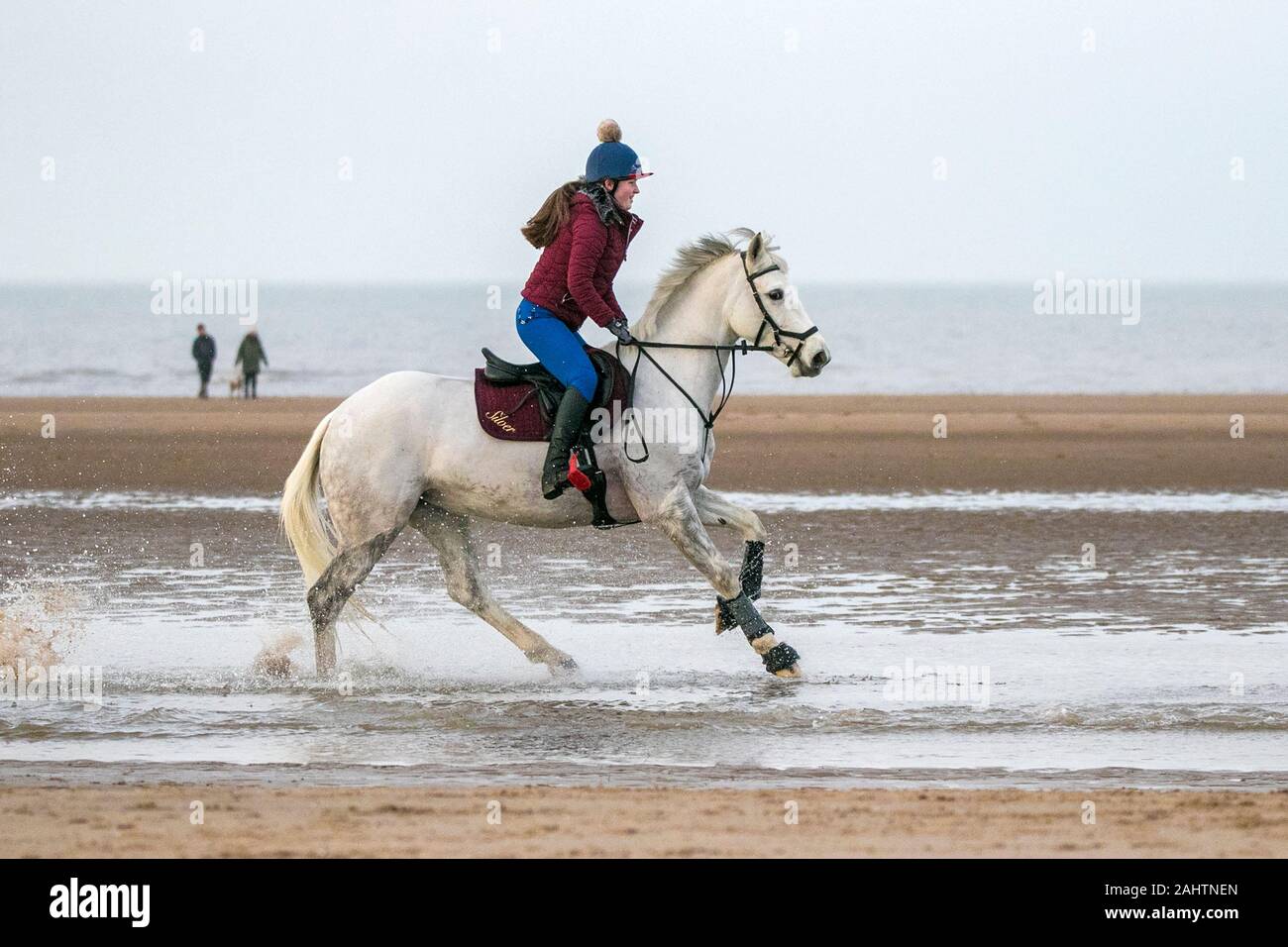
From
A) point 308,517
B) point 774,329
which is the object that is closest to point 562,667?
point 308,517

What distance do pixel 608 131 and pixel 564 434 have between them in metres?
1.58

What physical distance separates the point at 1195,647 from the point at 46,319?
11155cm

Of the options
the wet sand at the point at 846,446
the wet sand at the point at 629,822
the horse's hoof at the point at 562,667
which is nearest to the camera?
the wet sand at the point at 629,822

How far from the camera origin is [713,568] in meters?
9.84

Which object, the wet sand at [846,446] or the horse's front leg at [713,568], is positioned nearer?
the horse's front leg at [713,568]

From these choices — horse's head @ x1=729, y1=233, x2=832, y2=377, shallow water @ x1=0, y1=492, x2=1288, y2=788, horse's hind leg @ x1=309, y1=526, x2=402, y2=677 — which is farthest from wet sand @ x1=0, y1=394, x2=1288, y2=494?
horse's head @ x1=729, y1=233, x2=832, y2=377

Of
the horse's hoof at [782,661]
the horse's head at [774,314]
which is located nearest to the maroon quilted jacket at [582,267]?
the horse's head at [774,314]

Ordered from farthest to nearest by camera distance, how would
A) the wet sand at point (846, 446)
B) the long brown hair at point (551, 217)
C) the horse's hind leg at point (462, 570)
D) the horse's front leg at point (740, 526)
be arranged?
the wet sand at point (846, 446) → the horse's hind leg at point (462, 570) → the horse's front leg at point (740, 526) → the long brown hair at point (551, 217)

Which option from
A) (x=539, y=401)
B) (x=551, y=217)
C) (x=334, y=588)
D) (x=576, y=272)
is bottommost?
(x=334, y=588)

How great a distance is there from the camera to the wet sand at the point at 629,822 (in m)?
6.21

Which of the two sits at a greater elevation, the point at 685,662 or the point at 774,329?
the point at 774,329

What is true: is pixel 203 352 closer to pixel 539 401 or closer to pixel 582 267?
pixel 539 401

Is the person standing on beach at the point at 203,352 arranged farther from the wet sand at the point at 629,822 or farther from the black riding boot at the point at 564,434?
the wet sand at the point at 629,822
